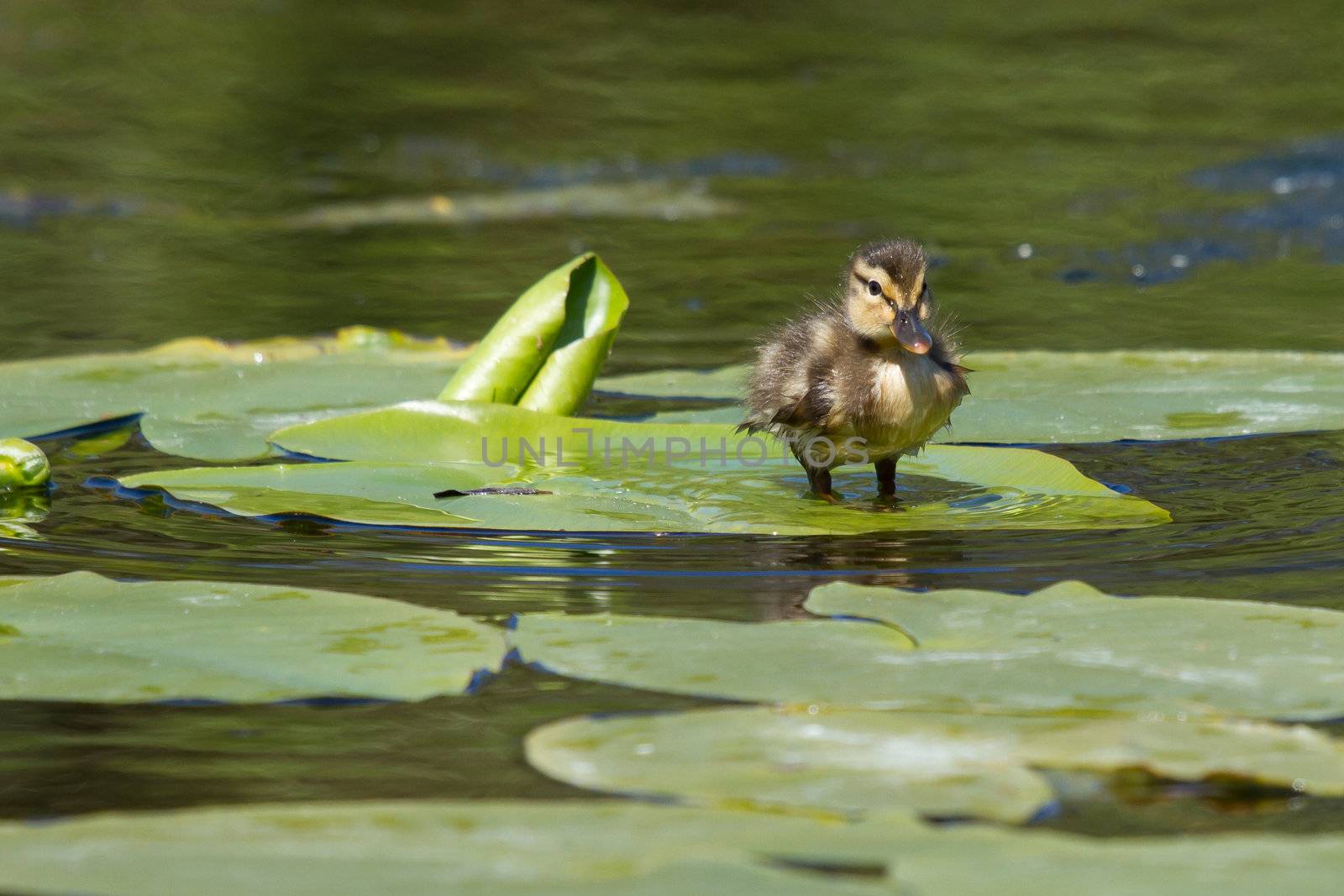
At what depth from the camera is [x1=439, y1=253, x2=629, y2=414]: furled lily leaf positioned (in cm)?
439

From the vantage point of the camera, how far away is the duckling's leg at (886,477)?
4094mm

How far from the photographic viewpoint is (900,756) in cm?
213

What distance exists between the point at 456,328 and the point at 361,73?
6.96m

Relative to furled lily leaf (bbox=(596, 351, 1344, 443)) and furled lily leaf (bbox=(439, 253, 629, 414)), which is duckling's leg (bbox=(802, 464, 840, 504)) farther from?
furled lily leaf (bbox=(439, 253, 629, 414))

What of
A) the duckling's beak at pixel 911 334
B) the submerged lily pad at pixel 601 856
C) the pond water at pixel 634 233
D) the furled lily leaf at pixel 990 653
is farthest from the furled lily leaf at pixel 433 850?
the duckling's beak at pixel 911 334

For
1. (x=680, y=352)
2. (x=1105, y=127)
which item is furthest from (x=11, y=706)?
(x=1105, y=127)

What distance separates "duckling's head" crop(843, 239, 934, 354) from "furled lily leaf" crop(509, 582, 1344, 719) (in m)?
1.21

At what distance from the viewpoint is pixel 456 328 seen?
6.43 m

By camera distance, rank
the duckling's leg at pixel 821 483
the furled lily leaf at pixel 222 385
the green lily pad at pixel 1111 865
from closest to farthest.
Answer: the green lily pad at pixel 1111 865 → the duckling's leg at pixel 821 483 → the furled lily leaf at pixel 222 385

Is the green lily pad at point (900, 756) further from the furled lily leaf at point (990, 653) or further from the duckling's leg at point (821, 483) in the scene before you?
the duckling's leg at point (821, 483)

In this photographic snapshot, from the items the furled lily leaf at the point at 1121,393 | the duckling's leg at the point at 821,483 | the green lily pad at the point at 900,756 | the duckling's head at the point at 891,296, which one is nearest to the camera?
the green lily pad at the point at 900,756

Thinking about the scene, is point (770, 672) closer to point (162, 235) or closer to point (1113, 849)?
point (1113, 849)

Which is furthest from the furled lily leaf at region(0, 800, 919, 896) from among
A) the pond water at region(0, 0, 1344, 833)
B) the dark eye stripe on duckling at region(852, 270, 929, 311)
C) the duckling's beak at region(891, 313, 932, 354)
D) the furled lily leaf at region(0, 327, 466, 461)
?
the furled lily leaf at region(0, 327, 466, 461)

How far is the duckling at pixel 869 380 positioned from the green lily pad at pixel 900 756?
65.2 inches
